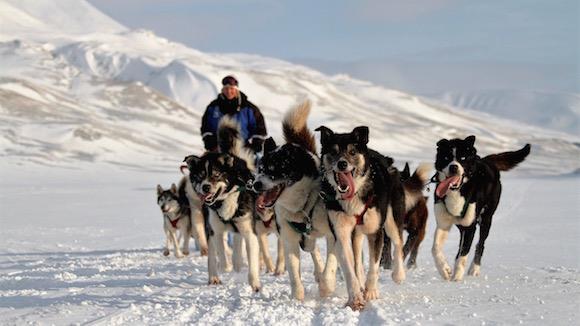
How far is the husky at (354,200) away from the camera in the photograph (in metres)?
5.21

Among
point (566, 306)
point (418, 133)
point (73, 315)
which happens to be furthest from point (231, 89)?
point (418, 133)

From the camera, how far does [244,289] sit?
20.0 ft

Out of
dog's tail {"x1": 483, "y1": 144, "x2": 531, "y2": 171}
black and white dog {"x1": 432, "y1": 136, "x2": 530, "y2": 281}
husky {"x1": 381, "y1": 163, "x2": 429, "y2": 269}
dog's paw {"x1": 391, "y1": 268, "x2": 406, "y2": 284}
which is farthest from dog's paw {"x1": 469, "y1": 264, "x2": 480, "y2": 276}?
dog's tail {"x1": 483, "y1": 144, "x2": 531, "y2": 171}

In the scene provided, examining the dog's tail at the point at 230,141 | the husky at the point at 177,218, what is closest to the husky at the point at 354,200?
the dog's tail at the point at 230,141

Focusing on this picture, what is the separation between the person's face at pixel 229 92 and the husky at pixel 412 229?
2.27 meters

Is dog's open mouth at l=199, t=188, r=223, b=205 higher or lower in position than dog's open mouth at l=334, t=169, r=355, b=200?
lower

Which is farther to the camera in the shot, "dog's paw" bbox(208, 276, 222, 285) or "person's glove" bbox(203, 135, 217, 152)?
"person's glove" bbox(203, 135, 217, 152)

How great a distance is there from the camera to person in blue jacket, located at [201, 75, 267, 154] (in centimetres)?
820

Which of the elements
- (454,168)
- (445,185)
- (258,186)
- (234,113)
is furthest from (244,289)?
(234,113)

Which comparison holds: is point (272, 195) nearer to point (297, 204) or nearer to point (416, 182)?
point (297, 204)

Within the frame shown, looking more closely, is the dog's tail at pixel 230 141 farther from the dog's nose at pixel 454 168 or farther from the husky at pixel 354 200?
the dog's nose at pixel 454 168

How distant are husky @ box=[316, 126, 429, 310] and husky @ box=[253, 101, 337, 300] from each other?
251mm

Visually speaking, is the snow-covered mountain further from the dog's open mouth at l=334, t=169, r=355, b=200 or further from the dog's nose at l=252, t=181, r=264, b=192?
the dog's open mouth at l=334, t=169, r=355, b=200

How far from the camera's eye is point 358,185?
5.27 m
